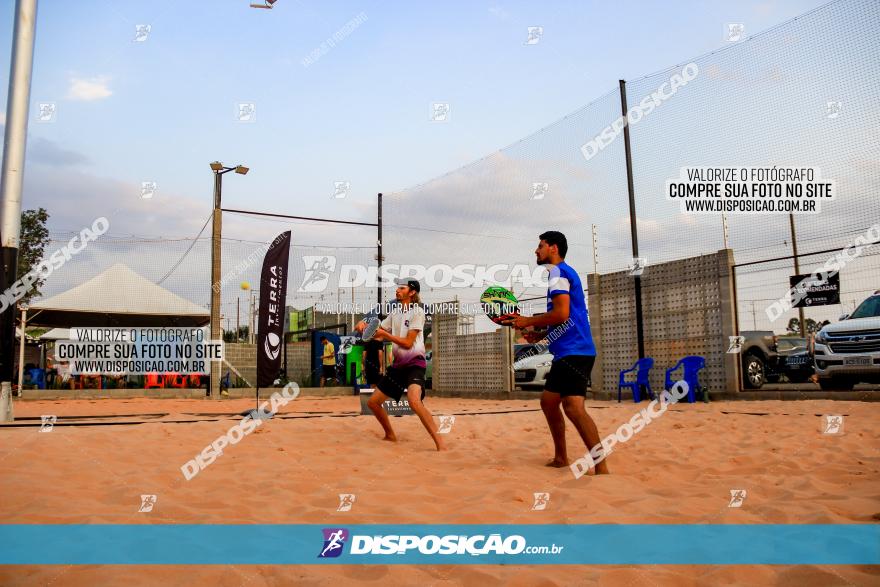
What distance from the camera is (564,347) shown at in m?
4.61

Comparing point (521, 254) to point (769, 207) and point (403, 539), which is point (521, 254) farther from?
point (403, 539)

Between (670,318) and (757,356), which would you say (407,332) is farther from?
(757,356)

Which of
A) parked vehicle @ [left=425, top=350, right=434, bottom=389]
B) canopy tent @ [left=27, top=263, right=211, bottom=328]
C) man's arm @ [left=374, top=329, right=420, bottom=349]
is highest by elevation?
canopy tent @ [left=27, top=263, right=211, bottom=328]

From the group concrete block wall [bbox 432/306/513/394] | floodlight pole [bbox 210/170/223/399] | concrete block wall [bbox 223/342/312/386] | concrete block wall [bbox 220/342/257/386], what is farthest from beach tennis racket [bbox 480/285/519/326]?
concrete block wall [bbox 220/342/257/386]

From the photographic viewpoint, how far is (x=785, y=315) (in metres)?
11.1

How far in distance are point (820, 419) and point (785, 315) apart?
447cm

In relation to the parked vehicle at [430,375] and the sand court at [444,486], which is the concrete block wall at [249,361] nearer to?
the parked vehicle at [430,375]

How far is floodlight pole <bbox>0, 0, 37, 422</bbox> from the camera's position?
26.3ft

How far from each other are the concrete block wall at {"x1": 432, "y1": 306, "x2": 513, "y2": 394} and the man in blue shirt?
10300 millimetres

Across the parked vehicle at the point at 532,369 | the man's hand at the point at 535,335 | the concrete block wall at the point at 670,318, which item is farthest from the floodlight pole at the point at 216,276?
the man's hand at the point at 535,335

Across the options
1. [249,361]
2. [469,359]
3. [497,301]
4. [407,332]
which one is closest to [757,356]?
[469,359]

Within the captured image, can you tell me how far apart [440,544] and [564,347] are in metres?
2.14

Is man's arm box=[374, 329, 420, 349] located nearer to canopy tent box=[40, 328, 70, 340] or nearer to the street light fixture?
the street light fixture

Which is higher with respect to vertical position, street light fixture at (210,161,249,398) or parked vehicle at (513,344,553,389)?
street light fixture at (210,161,249,398)
